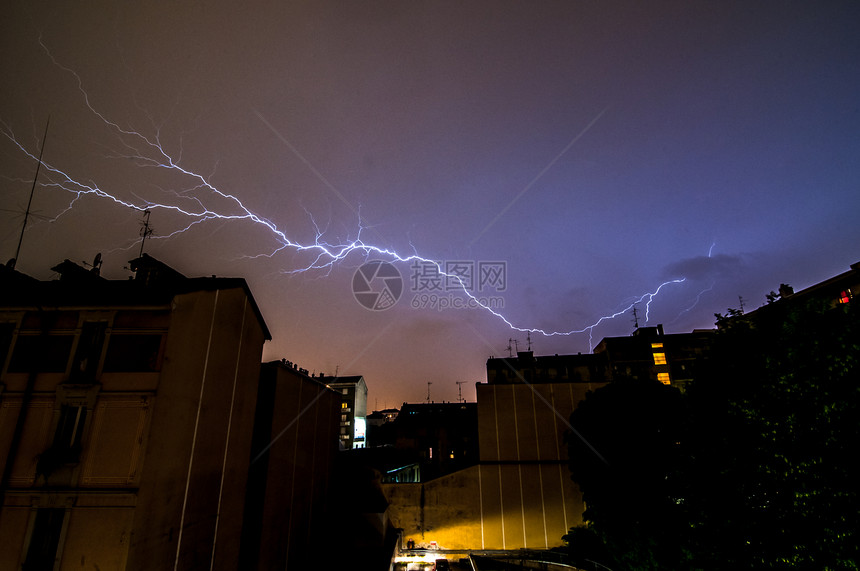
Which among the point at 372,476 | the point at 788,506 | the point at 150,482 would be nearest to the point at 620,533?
the point at 788,506

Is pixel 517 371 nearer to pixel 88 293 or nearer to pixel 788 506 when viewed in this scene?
pixel 788 506

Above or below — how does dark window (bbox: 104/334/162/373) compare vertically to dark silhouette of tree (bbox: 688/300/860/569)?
above

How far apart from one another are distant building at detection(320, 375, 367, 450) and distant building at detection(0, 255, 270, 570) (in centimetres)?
4298

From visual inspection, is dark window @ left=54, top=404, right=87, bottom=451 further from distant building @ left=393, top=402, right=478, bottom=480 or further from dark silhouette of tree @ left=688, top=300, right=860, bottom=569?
distant building @ left=393, top=402, right=478, bottom=480

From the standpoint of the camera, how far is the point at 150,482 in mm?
8094

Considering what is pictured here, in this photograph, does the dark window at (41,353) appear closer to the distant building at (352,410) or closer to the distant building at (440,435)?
the distant building at (440,435)

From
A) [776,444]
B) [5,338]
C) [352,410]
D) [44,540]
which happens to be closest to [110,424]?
[44,540]

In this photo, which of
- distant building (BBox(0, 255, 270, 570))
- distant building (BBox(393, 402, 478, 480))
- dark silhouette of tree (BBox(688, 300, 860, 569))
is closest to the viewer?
dark silhouette of tree (BBox(688, 300, 860, 569))

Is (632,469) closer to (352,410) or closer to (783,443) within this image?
(783,443)

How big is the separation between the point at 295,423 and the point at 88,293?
30.3ft

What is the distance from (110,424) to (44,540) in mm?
2248

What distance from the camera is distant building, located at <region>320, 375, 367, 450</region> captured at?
51.6 meters

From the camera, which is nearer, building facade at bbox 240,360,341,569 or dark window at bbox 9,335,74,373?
dark window at bbox 9,335,74,373

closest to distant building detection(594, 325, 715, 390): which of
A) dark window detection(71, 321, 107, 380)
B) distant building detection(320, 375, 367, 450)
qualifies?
distant building detection(320, 375, 367, 450)
